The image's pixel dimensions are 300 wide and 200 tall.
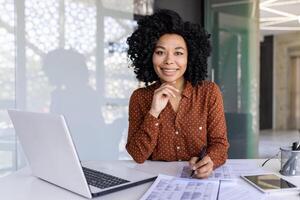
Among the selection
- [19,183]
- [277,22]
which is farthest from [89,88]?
[277,22]

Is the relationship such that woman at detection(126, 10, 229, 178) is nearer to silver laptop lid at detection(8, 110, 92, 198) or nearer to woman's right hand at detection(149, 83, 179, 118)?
woman's right hand at detection(149, 83, 179, 118)

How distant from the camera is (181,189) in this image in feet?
3.55

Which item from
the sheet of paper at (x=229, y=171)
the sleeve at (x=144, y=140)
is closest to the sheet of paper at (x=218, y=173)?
the sheet of paper at (x=229, y=171)

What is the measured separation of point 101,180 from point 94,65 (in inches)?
86.9

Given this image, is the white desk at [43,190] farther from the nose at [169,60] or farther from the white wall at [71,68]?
the white wall at [71,68]

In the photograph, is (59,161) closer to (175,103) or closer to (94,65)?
(175,103)

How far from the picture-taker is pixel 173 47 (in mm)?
1615

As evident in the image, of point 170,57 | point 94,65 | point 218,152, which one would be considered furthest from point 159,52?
point 94,65

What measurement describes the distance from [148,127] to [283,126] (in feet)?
34.9

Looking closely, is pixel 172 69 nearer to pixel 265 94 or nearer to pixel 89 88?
pixel 89 88

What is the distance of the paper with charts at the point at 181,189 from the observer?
1.01 meters

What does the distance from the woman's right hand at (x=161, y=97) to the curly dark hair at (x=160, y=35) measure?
214mm

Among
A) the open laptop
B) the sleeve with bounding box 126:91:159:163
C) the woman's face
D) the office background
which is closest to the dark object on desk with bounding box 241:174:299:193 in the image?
the open laptop

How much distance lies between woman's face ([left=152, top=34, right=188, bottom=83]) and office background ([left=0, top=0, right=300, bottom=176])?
4.56 ft
